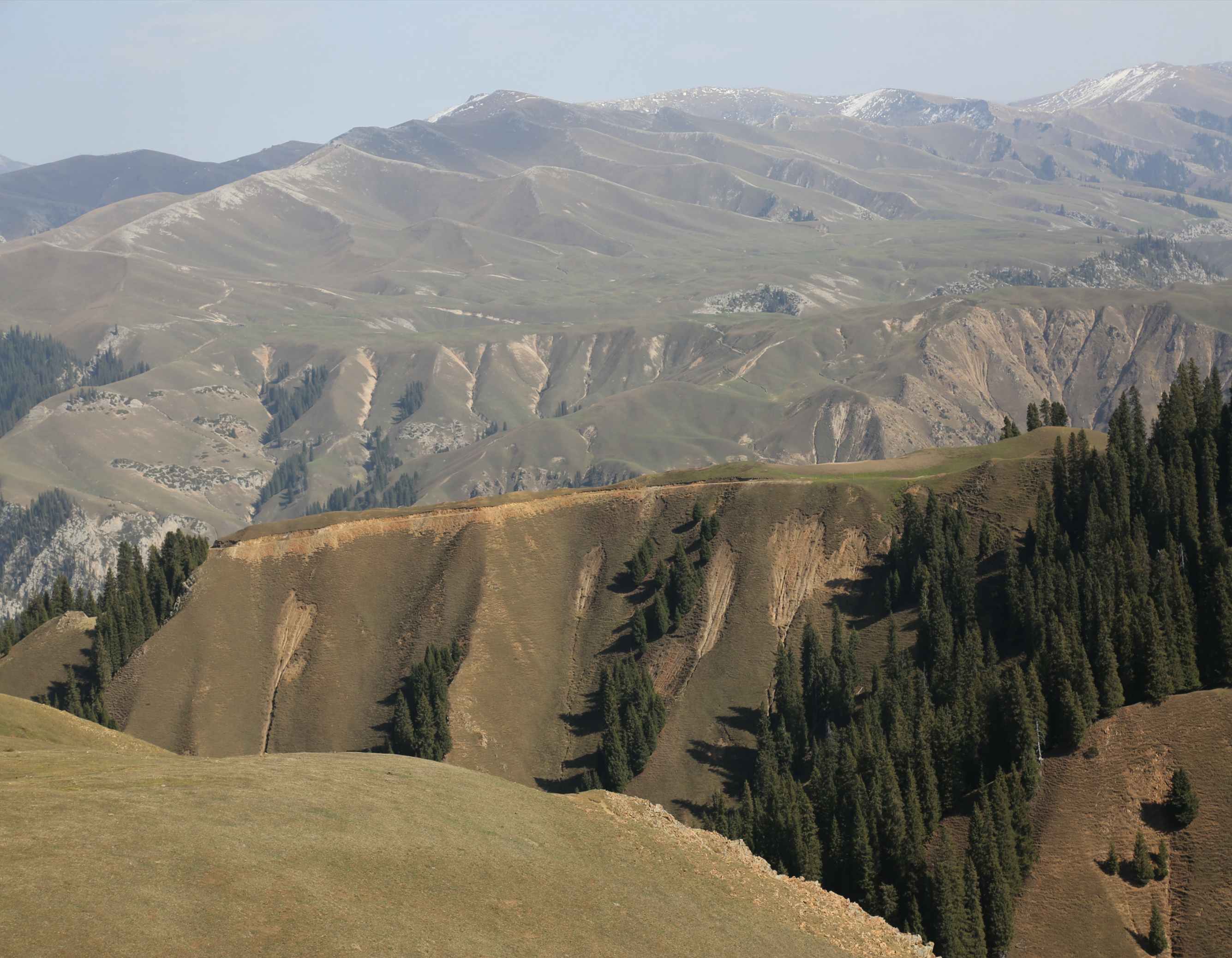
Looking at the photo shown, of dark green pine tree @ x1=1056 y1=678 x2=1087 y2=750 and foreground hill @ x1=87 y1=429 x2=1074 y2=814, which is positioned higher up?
dark green pine tree @ x1=1056 y1=678 x2=1087 y2=750

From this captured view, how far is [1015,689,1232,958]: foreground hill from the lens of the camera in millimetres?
103938

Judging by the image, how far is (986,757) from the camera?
430ft

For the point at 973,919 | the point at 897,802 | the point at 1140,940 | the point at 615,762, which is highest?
the point at 897,802

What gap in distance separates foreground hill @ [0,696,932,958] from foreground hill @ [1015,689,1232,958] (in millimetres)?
27522

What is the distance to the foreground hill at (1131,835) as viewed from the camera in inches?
4092

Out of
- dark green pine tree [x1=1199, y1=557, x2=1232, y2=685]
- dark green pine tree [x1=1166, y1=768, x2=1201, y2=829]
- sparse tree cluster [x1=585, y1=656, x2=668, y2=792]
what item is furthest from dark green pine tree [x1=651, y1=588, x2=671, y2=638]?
dark green pine tree [x1=1166, y1=768, x2=1201, y2=829]

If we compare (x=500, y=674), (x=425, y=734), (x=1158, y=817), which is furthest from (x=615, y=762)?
(x=1158, y=817)

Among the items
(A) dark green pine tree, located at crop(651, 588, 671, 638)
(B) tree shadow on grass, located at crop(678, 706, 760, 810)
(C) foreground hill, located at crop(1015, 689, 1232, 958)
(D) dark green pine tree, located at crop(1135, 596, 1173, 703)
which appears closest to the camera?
(C) foreground hill, located at crop(1015, 689, 1232, 958)

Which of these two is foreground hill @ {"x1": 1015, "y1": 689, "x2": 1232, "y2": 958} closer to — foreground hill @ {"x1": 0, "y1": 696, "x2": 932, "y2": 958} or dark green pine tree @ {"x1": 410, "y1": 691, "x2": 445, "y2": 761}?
foreground hill @ {"x1": 0, "y1": 696, "x2": 932, "y2": 958}

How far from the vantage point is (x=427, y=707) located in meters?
176

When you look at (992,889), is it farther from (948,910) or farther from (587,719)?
(587,719)

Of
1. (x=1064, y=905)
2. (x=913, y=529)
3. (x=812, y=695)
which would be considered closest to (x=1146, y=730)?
(x=1064, y=905)

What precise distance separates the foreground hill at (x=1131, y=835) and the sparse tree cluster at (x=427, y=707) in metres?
82.8

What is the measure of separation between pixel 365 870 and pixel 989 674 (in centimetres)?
9247
